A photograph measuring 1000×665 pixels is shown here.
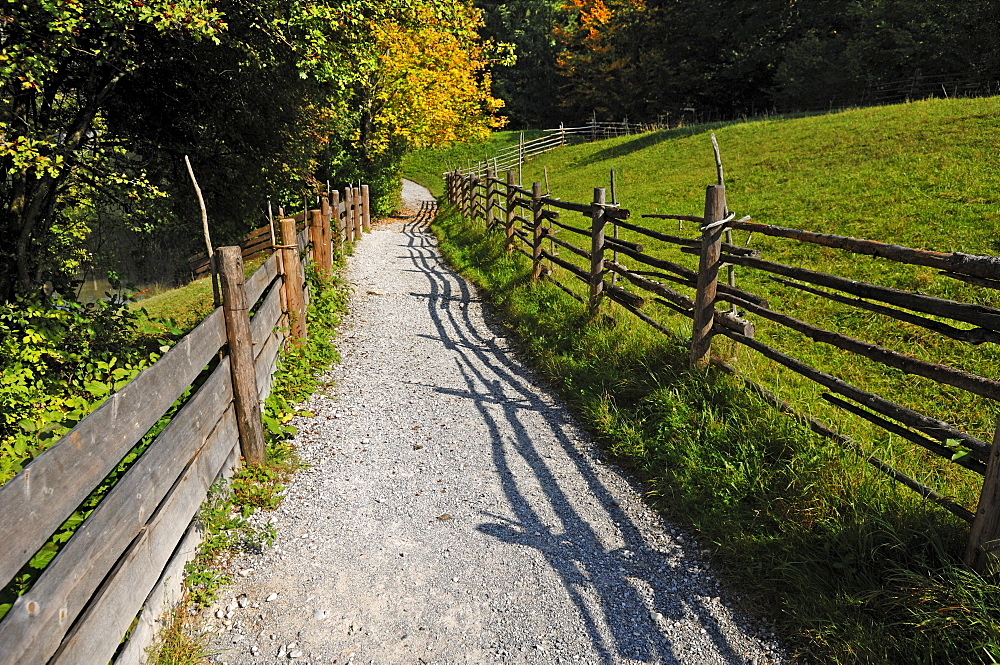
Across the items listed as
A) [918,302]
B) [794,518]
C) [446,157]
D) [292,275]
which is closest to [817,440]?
[794,518]

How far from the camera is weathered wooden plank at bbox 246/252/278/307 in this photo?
4.64 metres

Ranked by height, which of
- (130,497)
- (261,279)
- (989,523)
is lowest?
(989,523)

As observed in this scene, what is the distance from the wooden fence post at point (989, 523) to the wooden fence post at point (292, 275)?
5780 millimetres

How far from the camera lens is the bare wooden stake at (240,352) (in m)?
3.87

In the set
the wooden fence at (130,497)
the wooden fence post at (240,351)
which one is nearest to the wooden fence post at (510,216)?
the wooden fence at (130,497)

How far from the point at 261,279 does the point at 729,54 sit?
1646 inches

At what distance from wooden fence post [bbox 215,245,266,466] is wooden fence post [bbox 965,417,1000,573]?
4078 mm

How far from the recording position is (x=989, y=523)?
8.30 feet

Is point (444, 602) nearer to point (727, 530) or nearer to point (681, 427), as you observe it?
point (727, 530)

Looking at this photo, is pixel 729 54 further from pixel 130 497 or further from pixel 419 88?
pixel 130 497

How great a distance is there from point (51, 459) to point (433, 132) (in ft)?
79.3

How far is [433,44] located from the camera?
76.2 ft

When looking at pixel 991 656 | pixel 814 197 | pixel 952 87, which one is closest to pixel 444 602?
pixel 991 656

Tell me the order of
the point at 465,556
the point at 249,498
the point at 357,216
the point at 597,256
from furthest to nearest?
the point at 357,216 → the point at 597,256 → the point at 249,498 → the point at 465,556
